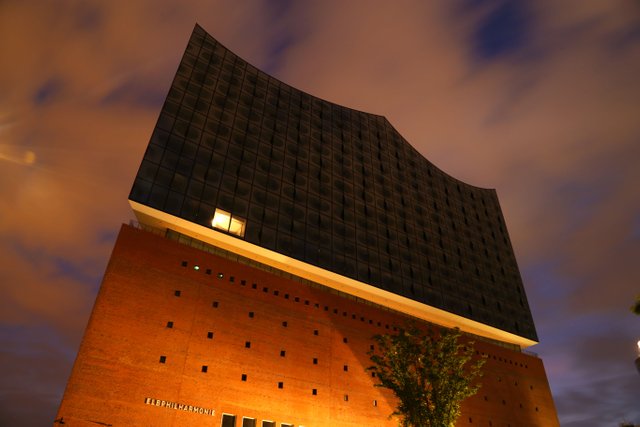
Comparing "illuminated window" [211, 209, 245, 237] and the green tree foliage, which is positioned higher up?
"illuminated window" [211, 209, 245, 237]

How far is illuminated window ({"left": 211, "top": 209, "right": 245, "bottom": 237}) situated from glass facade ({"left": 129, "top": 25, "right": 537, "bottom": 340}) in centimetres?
7

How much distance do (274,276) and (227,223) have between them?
4349 mm

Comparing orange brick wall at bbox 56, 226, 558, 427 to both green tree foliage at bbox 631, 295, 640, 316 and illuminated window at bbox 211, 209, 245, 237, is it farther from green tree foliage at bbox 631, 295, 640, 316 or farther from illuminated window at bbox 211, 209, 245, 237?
green tree foliage at bbox 631, 295, 640, 316

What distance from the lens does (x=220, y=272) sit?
25.3 metres

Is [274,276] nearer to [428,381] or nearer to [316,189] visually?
[316,189]

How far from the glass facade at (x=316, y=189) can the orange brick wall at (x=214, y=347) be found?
112 inches

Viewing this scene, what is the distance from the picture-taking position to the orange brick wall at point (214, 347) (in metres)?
19.6

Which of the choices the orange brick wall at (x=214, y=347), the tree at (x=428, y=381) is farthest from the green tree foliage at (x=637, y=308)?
the orange brick wall at (x=214, y=347)

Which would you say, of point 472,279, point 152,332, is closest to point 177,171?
point 152,332

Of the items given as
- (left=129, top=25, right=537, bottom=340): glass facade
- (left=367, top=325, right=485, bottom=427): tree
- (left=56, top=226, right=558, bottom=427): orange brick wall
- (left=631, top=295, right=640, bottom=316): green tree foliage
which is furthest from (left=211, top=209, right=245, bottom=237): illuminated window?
(left=631, top=295, right=640, bottom=316): green tree foliage

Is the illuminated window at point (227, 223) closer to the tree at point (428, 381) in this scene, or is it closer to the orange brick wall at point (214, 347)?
the orange brick wall at point (214, 347)

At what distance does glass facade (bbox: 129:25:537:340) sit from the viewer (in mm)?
27609

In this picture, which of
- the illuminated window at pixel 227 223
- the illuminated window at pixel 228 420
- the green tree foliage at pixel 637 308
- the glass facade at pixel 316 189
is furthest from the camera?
the glass facade at pixel 316 189

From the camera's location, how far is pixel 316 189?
3291 cm
